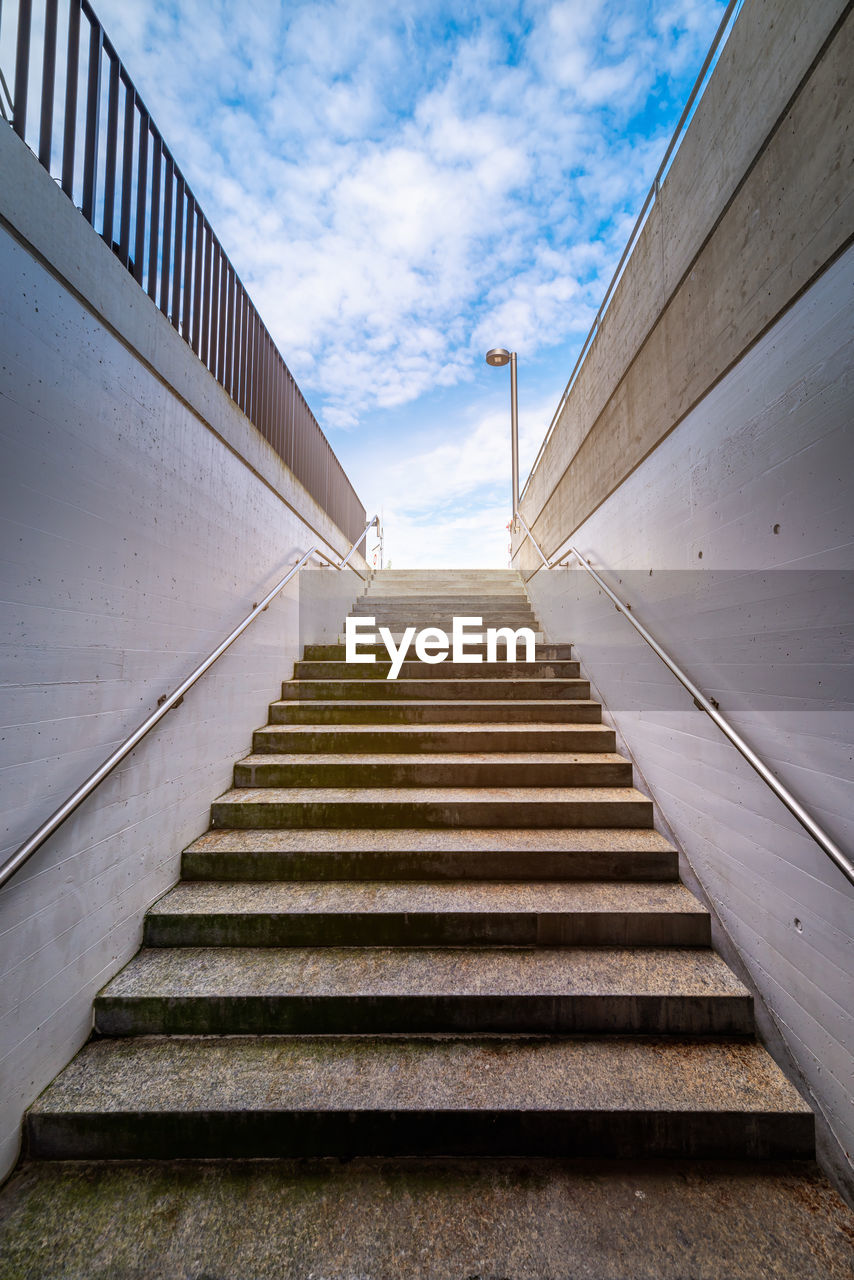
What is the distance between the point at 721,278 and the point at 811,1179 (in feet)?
9.40

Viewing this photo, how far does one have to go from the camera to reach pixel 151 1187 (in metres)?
1.30

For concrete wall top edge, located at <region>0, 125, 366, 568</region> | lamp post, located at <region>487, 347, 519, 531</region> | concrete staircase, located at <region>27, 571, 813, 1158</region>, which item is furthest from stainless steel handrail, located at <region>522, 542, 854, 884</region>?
lamp post, located at <region>487, 347, 519, 531</region>

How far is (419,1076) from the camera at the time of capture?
1.47 m

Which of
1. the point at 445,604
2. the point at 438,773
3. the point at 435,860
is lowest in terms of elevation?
the point at 435,860

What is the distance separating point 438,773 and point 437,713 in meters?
0.55

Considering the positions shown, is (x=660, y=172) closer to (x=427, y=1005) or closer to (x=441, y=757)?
(x=441, y=757)

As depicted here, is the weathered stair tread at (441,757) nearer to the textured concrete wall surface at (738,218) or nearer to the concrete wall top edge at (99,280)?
the textured concrete wall surface at (738,218)

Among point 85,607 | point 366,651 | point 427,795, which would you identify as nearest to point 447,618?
point 366,651

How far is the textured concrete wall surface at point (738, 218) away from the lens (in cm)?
140

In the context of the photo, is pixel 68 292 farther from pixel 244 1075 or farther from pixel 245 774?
pixel 244 1075

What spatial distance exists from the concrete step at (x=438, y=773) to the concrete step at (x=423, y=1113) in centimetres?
126

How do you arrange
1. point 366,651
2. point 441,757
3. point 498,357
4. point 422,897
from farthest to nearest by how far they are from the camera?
point 498,357
point 366,651
point 441,757
point 422,897

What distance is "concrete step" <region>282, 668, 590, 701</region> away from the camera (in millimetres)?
3361

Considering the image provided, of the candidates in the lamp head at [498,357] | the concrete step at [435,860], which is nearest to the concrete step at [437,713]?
the concrete step at [435,860]
